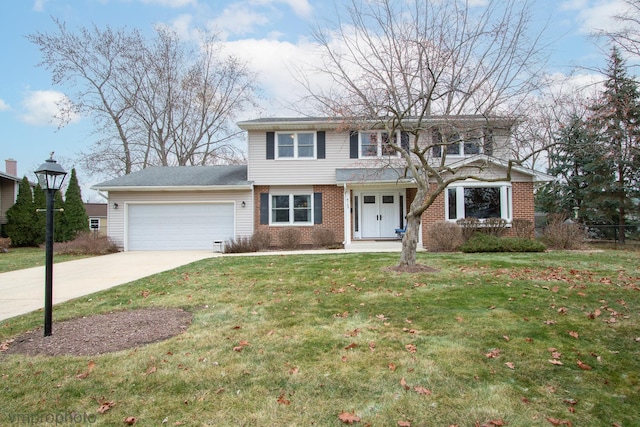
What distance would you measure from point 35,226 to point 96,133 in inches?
287

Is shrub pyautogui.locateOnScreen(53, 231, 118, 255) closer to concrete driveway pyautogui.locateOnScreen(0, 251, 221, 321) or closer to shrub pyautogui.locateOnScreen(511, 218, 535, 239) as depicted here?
concrete driveway pyautogui.locateOnScreen(0, 251, 221, 321)

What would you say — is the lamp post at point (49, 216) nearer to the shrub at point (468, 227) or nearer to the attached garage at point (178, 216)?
the attached garage at point (178, 216)

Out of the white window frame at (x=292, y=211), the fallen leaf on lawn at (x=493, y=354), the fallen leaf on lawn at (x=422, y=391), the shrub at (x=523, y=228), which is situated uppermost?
the white window frame at (x=292, y=211)

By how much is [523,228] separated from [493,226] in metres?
1.26

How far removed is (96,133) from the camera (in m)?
23.9

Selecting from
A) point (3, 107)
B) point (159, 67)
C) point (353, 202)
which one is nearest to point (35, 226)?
point (3, 107)

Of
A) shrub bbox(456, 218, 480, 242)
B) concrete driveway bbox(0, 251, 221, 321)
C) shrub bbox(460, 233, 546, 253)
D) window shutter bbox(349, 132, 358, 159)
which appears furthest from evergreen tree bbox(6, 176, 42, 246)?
shrub bbox(460, 233, 546, 253)

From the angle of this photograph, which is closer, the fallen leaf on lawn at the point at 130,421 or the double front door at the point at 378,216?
the fallen leaf on lawn at the point at 130,421

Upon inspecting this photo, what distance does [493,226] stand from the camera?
504 inches

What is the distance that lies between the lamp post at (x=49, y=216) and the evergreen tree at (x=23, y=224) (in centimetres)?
1963

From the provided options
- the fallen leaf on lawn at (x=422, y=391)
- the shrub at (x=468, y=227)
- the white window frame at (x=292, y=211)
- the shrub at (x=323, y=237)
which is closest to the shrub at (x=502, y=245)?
the shrub at (x=468, y=227)

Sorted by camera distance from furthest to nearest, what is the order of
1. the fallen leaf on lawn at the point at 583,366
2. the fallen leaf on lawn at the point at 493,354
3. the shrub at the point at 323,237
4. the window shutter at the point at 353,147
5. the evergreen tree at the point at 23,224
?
the evergreen tree at the point at 23,224 < the window shutter at the point at 353,147 < the shrub at the point at 323,237 < the fallen leaf on lawn at the point at 493,354 < the fallen leaf on lawn at the point at 583,366

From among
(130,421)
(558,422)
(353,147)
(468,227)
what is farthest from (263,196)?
(558,422)

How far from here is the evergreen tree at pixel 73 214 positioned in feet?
66.7
